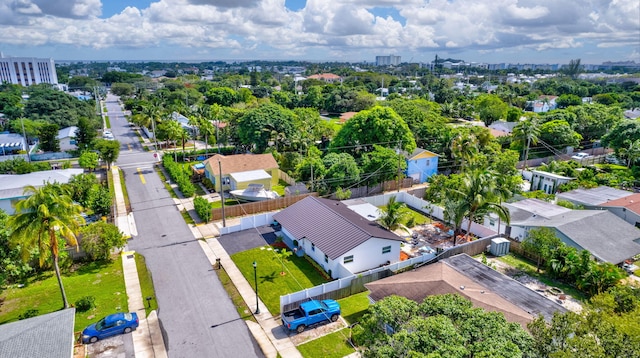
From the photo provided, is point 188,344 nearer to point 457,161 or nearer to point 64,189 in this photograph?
point 64,189

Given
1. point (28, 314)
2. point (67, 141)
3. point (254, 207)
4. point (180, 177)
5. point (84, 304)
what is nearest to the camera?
point (28, 314)

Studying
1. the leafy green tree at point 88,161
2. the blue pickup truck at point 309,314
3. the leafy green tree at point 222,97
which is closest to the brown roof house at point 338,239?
the blue pickup truck at point 309,314

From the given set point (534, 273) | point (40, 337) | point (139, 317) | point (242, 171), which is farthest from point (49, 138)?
point (534, 273)

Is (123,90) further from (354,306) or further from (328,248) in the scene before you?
(354,306)

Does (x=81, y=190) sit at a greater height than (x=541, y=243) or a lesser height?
greater

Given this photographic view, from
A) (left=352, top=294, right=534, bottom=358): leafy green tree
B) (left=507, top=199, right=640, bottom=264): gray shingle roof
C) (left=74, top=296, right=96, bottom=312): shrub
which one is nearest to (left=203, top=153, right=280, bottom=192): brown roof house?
(left=74, top=296, right=96, bottom=312): shrub

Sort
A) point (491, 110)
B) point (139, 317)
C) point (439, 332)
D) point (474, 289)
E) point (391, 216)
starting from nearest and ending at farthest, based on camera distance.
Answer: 1. point (439, 332)
2. point (474, 289)
3. point (139, 317)
4. point (391, 216)
5. point (491, 110)
